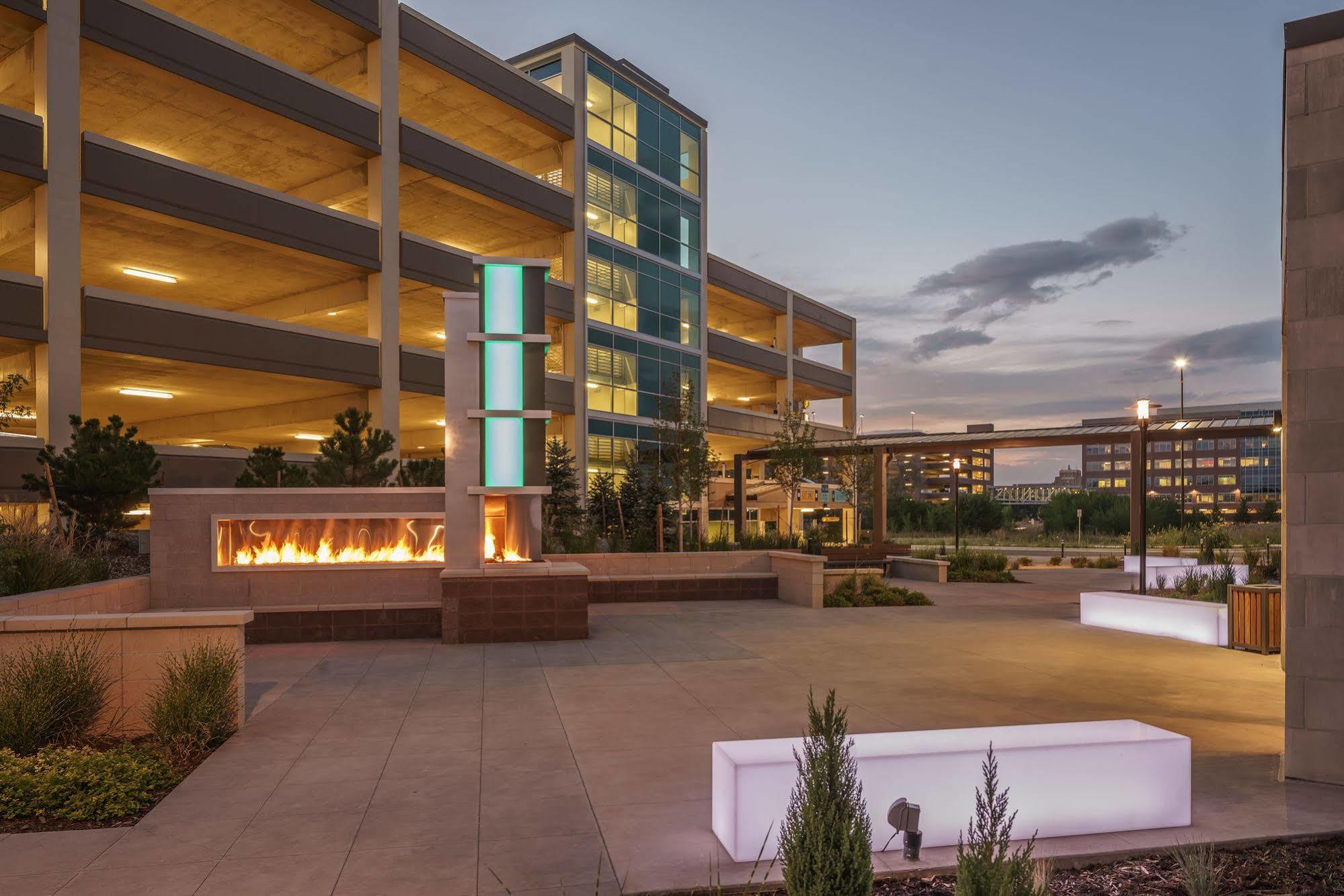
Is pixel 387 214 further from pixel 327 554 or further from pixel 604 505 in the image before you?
pixel 327 554

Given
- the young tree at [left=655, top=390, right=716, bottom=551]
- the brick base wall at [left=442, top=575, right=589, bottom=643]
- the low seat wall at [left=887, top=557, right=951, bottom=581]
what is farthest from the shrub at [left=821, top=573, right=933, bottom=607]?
the young tree at [left=655, top=390, right=716, bottom=551]

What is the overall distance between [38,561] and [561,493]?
18.8 m

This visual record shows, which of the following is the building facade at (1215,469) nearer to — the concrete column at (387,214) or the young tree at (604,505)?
the young tree at (604,505)

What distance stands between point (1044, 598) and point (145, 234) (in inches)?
1077

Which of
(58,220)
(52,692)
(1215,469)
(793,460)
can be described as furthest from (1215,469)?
(52,692)

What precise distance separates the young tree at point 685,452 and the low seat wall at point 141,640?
19718 millimetres

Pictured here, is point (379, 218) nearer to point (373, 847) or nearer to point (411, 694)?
point (411, 694)

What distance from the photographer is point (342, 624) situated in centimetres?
1379

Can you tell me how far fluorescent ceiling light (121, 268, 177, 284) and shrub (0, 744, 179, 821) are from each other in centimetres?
2759

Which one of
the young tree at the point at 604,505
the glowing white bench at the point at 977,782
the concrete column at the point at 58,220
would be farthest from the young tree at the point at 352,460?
the glowing white bench at the point at 977,782

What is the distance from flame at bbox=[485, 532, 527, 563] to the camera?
49.8 feet

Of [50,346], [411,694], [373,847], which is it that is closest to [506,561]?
[411,694]


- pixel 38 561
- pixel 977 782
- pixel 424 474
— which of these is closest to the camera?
pixel 977 782

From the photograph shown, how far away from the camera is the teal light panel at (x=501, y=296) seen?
581 inches
